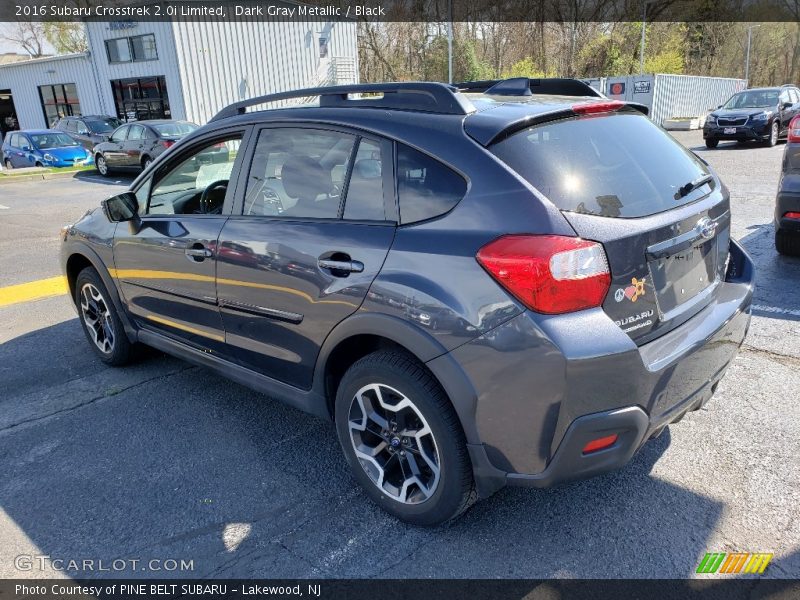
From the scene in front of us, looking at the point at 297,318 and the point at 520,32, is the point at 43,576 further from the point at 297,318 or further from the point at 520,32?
the point at 520,32

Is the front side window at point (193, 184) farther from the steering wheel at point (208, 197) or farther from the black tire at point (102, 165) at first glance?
the black tire at point (102, 165)

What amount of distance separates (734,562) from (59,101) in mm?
37490

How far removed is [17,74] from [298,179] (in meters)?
39.5

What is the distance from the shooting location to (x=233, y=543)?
2.62 m

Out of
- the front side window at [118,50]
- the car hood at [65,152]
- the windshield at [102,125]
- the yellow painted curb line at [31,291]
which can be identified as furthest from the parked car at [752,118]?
the front side window at [118,50]

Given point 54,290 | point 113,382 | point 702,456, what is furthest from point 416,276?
point 54,290

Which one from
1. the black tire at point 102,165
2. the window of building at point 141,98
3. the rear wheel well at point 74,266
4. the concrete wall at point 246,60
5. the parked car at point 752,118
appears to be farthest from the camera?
the window of building at point 141,98

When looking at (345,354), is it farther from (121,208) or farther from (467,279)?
(121,208)

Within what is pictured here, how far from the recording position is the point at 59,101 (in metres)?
32.3

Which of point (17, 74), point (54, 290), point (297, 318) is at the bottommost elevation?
point (54, 290)

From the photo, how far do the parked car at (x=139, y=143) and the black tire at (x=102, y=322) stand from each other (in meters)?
12.3

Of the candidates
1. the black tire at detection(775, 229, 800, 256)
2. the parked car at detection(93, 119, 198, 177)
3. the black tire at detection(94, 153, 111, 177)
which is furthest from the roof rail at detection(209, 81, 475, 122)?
the black tire at detection(94, 153, 111, 177)

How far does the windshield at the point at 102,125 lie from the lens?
22.1 m

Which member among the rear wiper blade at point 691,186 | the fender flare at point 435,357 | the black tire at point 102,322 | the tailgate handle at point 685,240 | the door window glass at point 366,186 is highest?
the door window glass at point 366,186
